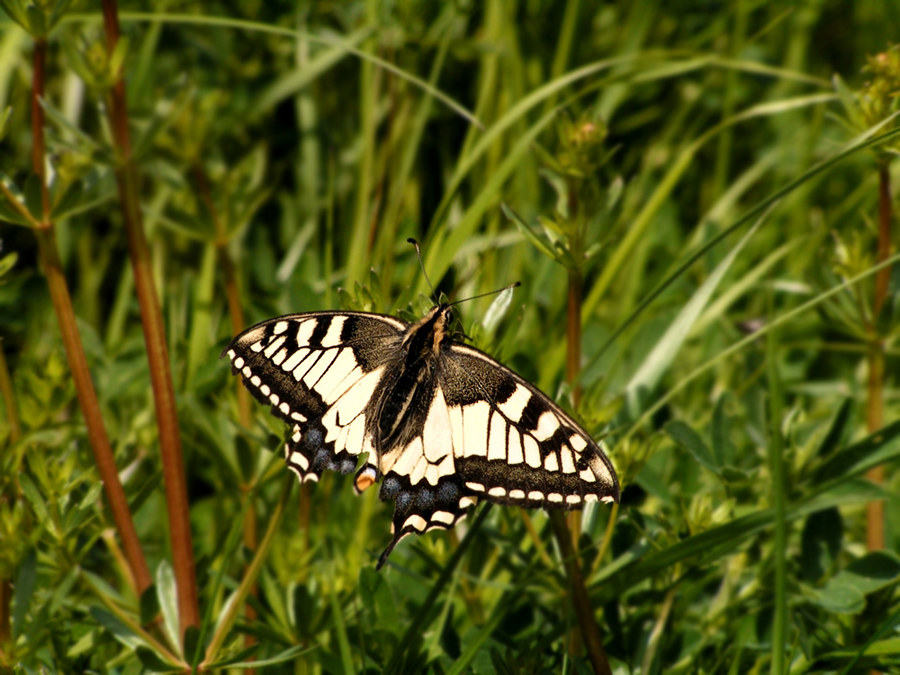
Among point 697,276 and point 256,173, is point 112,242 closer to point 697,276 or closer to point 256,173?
point 256,173

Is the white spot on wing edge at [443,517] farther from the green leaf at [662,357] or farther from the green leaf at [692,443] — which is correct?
the green leaf at [662,357]

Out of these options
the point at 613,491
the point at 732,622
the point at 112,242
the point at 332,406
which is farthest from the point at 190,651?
the point at 112,242

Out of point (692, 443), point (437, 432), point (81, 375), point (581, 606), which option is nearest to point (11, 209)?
point (81, 375)

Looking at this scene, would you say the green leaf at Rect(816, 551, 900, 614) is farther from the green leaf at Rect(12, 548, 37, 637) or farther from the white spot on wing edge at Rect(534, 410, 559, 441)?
the green leaf at Rect(12, 548, 37, 637)

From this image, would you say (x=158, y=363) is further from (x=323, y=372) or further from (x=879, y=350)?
(x=879, y=350)

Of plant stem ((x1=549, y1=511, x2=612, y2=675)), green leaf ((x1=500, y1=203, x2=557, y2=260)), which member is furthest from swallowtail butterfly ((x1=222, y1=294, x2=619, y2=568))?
green leaf ((x1=500, y1=203, x2=557, y2=260))

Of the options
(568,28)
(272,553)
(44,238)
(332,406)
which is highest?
(568,28)

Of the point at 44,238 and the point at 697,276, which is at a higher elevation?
the point at 697,276
